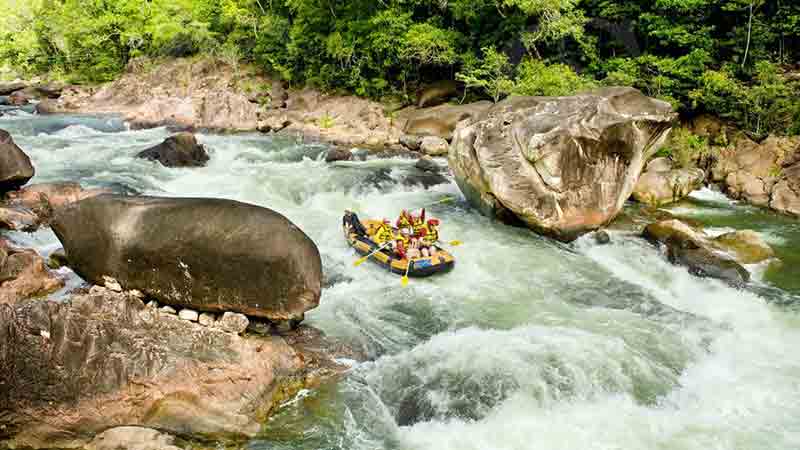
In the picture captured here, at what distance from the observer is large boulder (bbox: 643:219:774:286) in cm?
966

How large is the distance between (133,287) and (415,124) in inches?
611

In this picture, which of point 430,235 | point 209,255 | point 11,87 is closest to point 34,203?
point 209,255

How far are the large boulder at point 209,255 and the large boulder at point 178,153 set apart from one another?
9132 millimetres

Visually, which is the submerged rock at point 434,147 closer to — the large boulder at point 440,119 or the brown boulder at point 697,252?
the large boulder at point 440,119

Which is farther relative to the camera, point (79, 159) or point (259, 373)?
point (79, 159)

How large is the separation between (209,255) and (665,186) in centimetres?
1252

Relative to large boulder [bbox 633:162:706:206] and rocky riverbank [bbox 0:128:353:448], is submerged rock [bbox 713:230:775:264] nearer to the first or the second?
large boulder [bbox 633:162:706:206]

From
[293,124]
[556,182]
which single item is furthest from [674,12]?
[293,124]

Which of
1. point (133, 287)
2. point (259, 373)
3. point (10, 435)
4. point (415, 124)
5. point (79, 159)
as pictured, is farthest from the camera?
point (415, 124)

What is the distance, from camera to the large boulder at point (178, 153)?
15641mm

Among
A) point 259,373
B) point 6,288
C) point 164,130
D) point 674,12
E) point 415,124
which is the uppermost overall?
point 674,12

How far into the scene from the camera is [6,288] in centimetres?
736

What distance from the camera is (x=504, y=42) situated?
21.6 meters

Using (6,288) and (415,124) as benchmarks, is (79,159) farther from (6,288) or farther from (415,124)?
(415,124)
